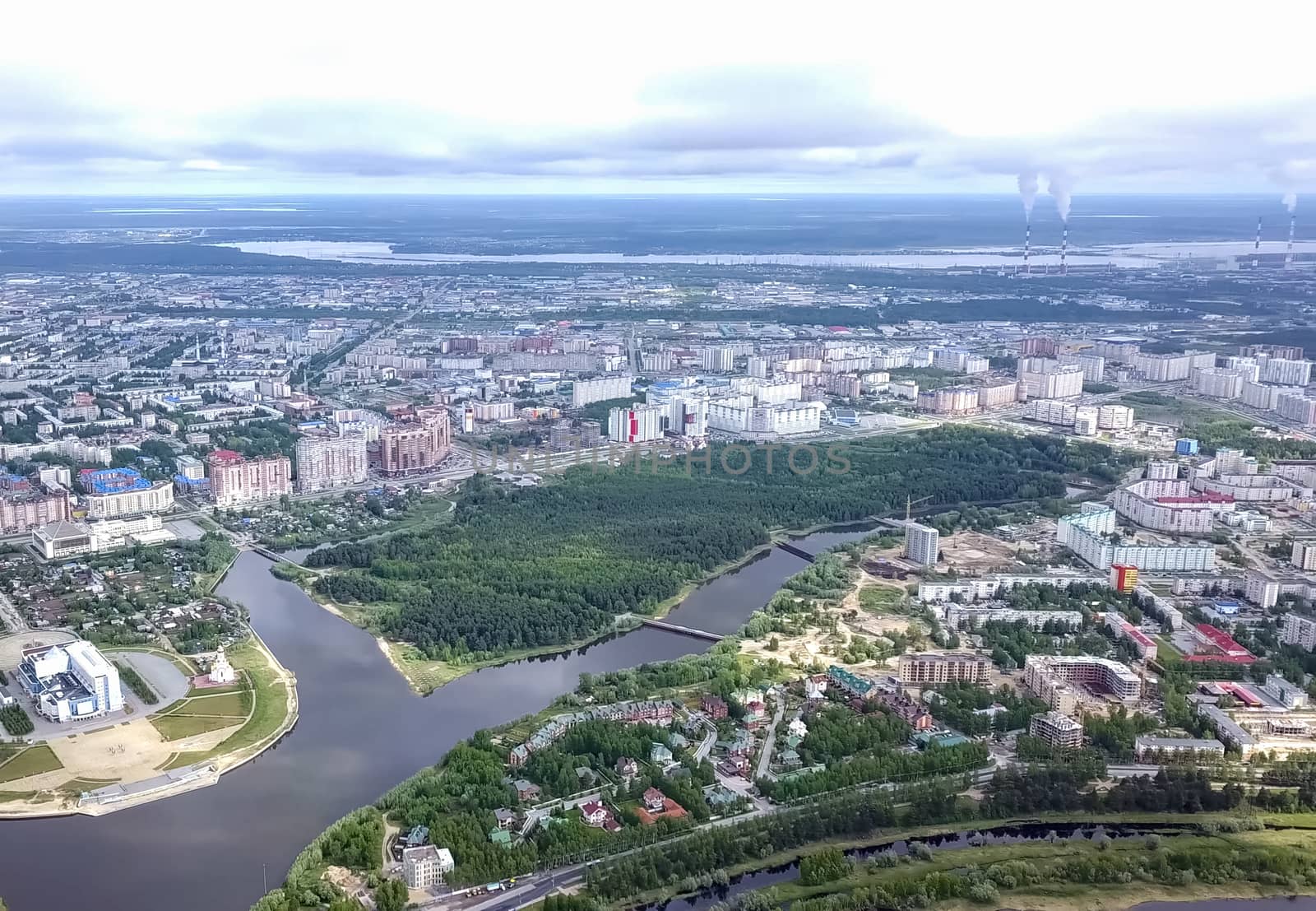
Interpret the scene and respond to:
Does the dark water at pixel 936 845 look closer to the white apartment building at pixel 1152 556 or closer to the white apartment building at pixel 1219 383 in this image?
the white apartment building at pixel 1152 556

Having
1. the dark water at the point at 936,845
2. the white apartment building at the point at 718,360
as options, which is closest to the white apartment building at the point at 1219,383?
the white apartment building at the point at 718,360

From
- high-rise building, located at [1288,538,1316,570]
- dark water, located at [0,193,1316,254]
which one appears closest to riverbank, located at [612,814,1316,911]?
high-rise building, located at [1288,538,1316,570]

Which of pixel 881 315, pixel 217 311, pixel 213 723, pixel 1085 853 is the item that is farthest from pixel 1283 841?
pixel 217 311

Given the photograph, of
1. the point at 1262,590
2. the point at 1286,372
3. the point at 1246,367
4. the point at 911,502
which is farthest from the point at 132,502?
the point at 1286,372

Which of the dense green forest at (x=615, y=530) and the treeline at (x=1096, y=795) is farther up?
the dense green forest at (x=615, y=530)

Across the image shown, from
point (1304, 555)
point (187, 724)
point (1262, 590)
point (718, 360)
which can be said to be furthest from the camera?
point (718, 360)

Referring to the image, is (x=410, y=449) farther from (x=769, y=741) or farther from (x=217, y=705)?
(x=769, y=741)
